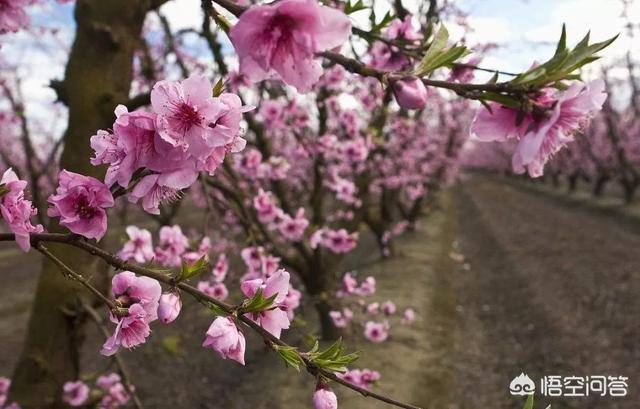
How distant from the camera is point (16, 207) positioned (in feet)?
3.62

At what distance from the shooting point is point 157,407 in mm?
5922

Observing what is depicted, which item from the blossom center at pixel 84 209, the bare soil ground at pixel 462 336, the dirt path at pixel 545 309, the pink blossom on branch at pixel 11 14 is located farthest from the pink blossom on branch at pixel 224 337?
the dirt path at pixel 545 309

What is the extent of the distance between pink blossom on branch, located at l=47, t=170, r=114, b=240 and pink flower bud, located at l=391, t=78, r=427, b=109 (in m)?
0.65

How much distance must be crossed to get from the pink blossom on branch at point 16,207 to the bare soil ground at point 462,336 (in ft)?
7.12

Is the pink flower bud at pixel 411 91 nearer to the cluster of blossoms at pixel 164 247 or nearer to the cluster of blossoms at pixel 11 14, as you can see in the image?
the cluster of blossoms at pixel 11 14

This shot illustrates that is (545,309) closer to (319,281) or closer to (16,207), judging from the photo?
(319,281)

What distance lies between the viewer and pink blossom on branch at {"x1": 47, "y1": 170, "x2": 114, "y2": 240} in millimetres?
1082

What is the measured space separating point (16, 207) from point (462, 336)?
7.42 m

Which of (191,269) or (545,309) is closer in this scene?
(191,269)

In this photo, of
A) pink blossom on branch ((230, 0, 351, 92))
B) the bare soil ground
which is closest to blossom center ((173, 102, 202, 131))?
pink blossom on branch ((230, 0, 351, 92))

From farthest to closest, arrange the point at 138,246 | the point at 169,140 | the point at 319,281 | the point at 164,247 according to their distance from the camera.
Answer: the point at 319,281 → the point at 164,247 → the point at 138,246 → the point at 169,140

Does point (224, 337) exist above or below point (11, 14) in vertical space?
below

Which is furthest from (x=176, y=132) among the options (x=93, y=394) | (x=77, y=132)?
(x=93, y=394)

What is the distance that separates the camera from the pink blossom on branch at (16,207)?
108 cm
